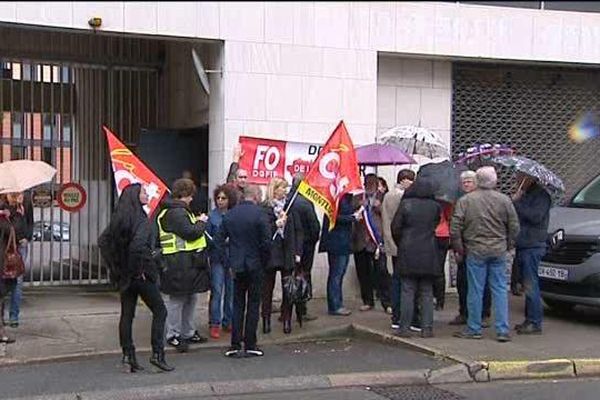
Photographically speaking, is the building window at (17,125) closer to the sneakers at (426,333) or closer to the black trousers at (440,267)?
the black trousers at (440,267)

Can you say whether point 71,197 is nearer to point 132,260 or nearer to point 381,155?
point 381,155

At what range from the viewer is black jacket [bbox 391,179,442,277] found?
30.6 ft

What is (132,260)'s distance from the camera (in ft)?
26.1

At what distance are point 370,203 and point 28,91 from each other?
18.4 feet

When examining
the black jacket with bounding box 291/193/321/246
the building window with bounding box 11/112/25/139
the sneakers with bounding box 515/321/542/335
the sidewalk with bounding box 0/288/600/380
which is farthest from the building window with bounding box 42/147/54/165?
the sneakers with bounding box 515/321/542/335

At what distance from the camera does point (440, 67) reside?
13.0 metres

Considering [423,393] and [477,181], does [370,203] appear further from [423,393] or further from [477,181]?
[423,393]

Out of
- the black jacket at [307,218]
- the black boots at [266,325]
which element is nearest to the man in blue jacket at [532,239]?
the black jacket at [307,218]

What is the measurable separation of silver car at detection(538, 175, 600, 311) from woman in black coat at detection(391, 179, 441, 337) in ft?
6.49

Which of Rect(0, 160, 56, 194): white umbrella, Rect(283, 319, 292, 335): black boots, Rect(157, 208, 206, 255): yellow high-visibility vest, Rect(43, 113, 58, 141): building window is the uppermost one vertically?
Rect(43, 113, 58, 141): building window

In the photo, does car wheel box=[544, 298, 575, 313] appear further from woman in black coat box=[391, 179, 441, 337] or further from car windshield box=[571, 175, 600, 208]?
woman in black coat box=[391, 179, 441, 337]

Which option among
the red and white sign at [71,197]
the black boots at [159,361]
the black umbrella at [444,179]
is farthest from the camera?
the red and white sign at [71,197]

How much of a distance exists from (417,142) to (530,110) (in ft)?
10.9

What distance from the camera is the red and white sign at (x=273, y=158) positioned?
428 inches
